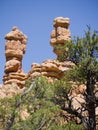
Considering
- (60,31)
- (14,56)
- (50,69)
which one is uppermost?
(60,31)

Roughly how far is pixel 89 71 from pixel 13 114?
8.53 meters

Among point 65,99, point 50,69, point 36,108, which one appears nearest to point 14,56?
point 50,69

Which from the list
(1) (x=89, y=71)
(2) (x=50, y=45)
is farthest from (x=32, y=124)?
(2) (x=50, y=45)

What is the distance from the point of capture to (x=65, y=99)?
23.1m

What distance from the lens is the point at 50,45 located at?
158ft

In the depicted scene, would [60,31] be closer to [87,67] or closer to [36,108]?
[87,67]

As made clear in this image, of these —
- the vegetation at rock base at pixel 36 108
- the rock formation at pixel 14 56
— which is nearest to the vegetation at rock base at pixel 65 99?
the vegetation at rock base at pixel 36 108

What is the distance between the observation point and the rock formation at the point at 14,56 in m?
43.5

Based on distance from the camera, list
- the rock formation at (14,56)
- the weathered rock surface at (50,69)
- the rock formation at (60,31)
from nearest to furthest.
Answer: the weathered rock surface at (50,69), the rock formation at (14,56), the rock formation at (60,31)

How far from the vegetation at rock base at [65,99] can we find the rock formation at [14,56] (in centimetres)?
1975

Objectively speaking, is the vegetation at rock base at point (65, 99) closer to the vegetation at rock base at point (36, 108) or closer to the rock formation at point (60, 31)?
the vegetation at rock base at point (36, 108)

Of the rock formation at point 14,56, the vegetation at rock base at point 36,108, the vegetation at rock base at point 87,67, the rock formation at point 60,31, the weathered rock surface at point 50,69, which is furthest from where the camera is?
the rock formation at point 60,31

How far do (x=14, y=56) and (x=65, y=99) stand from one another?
25231 mm

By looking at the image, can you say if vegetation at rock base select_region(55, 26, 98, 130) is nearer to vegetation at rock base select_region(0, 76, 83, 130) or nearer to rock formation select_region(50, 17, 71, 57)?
vegetation at rock base select_region(0, 76, 83, 130)
